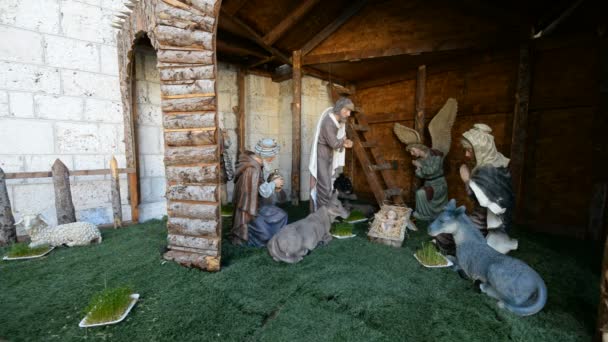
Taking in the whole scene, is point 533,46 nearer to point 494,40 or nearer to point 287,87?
point 494,40

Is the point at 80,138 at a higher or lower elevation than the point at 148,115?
lower

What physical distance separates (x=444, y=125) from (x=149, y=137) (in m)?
5.69

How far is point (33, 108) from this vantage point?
3.71m

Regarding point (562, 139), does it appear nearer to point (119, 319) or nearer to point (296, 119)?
point (296, 119)

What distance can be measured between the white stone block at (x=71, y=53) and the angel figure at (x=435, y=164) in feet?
Answer: 18.8

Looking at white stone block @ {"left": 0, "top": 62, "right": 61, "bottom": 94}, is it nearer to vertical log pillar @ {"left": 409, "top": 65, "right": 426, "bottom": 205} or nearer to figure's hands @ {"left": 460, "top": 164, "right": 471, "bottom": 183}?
figure's hands @ {"left": 460, "top": 164, "right": 471, "bottom": 183}

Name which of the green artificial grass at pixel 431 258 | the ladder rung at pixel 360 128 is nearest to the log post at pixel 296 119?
the ladder rung at pixel 360 128

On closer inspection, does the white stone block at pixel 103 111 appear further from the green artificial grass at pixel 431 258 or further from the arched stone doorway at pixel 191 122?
the green artificial grass at pixel 431 258

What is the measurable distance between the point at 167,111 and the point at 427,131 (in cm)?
494

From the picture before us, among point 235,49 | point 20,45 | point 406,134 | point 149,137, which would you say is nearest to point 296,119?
point 235,49

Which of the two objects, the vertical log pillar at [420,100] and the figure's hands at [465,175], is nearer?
the figure's hands at [465,175]

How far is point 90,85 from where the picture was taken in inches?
162

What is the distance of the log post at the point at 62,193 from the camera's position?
368 centimetres

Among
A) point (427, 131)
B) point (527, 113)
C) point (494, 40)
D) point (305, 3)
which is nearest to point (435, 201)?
point (427, 131)
